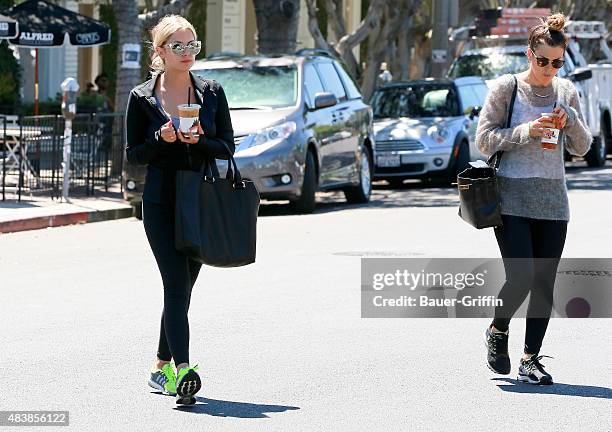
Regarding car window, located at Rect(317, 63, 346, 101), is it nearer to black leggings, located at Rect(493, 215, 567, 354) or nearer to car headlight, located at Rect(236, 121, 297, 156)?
car headlight, located at Rect(236, 121, 297, 156)

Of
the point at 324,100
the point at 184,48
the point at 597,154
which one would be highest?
the point at 184,48

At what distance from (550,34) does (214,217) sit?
1897 millimetres

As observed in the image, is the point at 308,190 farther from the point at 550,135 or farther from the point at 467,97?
the point at 550,135

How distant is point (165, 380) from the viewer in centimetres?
742

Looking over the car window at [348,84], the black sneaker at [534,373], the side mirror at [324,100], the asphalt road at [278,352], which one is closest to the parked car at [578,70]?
the car window at [348,84]

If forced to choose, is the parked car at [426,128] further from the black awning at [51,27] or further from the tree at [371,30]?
the tree at [371,30]

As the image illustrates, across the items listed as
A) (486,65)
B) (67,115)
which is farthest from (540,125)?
(486,65)

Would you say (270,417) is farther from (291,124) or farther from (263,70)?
(263,70)

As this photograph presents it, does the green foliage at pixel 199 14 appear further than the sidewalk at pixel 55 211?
Yes

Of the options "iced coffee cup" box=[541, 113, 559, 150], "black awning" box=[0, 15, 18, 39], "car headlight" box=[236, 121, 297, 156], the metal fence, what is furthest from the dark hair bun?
"black awning" box=[0, 15, 18, 39]

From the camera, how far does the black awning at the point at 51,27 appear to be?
2311 centimetres

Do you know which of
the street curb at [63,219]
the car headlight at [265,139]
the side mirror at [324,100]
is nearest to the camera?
the street curb at [63,219]

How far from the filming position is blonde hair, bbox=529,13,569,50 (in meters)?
7.63

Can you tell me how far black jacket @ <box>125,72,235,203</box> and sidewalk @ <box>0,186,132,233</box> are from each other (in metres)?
9.11
